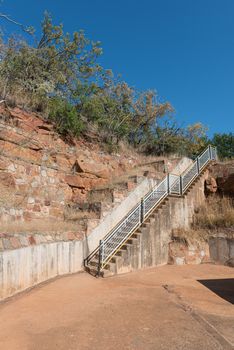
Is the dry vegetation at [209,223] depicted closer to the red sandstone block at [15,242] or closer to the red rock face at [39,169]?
the red rock face at [39,169]

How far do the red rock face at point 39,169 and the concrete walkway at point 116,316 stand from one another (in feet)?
9.56

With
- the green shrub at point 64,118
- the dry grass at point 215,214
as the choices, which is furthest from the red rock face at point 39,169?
the dry grass at point 215,214

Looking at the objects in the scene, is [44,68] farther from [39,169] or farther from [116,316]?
[116,316]

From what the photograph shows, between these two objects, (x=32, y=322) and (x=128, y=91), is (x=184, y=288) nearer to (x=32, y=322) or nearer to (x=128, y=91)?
(x=32, y=322)

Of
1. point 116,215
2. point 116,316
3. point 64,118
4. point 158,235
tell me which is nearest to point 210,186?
point 158,235

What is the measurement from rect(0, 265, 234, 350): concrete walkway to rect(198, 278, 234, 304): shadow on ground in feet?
0.15

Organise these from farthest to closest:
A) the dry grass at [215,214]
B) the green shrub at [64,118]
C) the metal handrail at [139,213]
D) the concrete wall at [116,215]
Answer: the green shrub at [64,118] → the dry grass at [215,214] → the concrete wall at [116,215] → the metal handrail at [139,213]

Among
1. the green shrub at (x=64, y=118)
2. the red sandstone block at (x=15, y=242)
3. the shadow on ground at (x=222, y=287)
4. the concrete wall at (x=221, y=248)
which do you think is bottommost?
the shadow on ground at (x=222, y=287)

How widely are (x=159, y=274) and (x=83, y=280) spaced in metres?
2.66

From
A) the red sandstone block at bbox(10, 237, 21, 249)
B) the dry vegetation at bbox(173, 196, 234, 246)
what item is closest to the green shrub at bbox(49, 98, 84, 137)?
the dry vegetation at bbox(173, 196, 234, 246)

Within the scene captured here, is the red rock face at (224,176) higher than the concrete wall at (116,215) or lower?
higher

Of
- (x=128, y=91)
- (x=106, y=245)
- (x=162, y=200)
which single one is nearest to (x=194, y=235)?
(x=162, y=200)

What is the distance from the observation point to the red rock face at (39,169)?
9.69 metres

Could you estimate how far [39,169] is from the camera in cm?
1104
